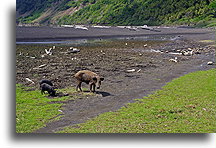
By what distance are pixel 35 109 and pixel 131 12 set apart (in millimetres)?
145549

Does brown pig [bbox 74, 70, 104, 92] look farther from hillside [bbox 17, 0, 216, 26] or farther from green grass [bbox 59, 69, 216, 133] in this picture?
hillside [bbox 17, 0, 216, 26]

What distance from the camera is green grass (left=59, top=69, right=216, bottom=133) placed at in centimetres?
1247

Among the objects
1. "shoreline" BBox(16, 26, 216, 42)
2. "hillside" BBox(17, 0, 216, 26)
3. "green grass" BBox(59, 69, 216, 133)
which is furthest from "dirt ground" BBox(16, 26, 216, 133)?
"hillside" BBox(17, 0, 216, 26)

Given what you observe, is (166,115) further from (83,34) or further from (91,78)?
(83,34)

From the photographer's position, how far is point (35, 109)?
16359mm

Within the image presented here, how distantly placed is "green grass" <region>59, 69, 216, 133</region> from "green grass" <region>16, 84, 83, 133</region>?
5.92 feet

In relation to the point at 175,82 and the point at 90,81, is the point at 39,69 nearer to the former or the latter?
the point at 90,81

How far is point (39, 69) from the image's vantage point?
100 ft

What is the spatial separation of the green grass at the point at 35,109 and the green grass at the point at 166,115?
5.92 feet

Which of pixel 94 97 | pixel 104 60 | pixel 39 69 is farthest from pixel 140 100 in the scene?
pixel 104 60

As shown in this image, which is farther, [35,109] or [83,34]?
[83,34]

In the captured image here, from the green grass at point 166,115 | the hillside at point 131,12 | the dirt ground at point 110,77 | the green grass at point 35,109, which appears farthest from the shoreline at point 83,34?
the green grass at point 166,115

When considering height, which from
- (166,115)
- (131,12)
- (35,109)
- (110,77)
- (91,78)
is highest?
(131,12)

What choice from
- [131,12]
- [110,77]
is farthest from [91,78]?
[131,12]
